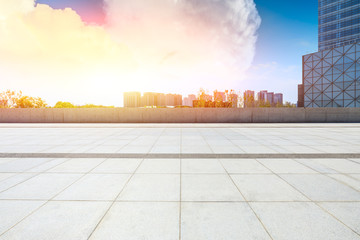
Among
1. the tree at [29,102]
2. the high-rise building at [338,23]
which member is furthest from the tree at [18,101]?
the high-rise building at [338,23]

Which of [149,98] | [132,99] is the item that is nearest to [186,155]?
[149,98]

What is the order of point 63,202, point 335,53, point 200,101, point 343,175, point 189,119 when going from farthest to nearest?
point 335,53
point 200,101
point 189,119
point 343,175
point 63,202

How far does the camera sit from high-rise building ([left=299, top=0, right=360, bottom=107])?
47.9 m

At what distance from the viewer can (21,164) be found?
18.2 ft

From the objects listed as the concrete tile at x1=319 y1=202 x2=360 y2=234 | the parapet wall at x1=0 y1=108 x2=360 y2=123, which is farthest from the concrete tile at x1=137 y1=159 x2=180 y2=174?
the parapet wall at x1=0 y1=108 x2=360 y2=123

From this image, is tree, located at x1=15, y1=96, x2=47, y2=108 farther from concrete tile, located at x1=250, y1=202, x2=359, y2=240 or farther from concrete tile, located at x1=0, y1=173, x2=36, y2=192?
concrete tile, located at x1=250, y1=202, x2=359, y2=240

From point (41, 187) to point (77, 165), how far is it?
4.92 ft

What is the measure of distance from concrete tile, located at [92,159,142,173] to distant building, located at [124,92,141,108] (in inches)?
4984

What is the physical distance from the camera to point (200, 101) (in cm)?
3894

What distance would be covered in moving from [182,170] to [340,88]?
6470 cm

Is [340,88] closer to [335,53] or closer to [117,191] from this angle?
[335,53]

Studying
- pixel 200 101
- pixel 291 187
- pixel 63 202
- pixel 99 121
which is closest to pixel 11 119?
pixel 99 121

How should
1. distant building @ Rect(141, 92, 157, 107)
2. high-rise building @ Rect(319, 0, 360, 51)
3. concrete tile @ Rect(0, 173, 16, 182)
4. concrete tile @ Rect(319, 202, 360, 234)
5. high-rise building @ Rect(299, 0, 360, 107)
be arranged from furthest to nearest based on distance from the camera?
distant building @ Rect(141, 92, 157, 107)
high-rise building @ Rect(319, 0, 360, 51)
high-rise building @ Rect(299, 0, 360, 107)
concrete tile @ Rect(0, 173, 16, 182)
concrete tile @ Rect(319, 202, 360, 234)

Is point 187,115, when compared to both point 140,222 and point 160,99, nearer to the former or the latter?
point 140,222
